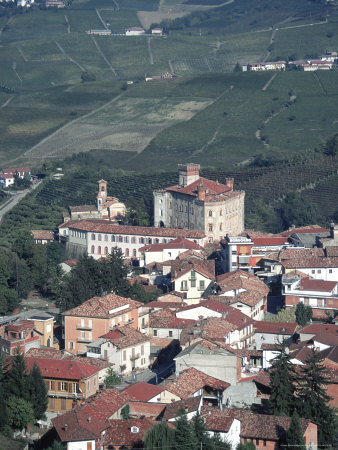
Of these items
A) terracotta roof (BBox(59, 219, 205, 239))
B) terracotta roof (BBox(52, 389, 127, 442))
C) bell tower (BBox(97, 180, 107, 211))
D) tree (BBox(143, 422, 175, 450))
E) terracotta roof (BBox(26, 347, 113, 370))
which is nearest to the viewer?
tree (BBox(143, 422, 175, 450))

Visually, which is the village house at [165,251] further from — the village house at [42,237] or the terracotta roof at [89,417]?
the terracotta roof at [89,417]

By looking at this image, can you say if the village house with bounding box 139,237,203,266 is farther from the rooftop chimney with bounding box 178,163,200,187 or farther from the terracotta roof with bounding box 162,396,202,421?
the terracotta roof with bounding box 162,396,202,421

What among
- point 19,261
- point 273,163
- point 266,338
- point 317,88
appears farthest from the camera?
point 317,88

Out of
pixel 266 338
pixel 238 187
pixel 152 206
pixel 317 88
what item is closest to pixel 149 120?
pixel 317 88

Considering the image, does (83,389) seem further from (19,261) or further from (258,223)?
(258,223)

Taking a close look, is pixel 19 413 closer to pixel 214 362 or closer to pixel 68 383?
pixel 68 383

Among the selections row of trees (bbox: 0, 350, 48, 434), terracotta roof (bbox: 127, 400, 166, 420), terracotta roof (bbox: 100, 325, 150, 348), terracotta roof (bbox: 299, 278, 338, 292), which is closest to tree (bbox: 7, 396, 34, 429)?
row of trees (bbox: 0, 350, 48, 434)

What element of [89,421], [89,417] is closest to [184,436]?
[89,421]
